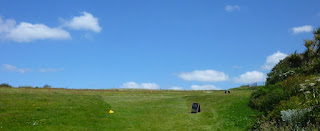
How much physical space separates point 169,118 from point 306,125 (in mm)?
12746

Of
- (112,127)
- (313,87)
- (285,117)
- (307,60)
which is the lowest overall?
(112,127)

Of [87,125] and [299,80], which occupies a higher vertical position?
[299,80]

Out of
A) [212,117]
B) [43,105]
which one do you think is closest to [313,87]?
[212,117]

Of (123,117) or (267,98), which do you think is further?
(123,117)

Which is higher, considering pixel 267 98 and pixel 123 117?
pixel 267 98

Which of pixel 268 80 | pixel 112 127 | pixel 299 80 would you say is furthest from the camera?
pixel 268 80

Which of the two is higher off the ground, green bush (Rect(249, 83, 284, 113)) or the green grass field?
green bush (Rect(249, 83, 284, 113))

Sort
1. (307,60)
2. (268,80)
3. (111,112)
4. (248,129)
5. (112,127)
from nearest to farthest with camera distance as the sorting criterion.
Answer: (248,129), (112,127), (111,112), (307,60), (268,80)

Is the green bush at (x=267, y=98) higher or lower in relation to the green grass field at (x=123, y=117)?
higher

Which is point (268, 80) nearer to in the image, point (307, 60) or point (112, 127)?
point (307, 60)

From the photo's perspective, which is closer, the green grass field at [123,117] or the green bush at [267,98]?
the green grass field at [123,117]

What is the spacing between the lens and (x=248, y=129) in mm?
22094

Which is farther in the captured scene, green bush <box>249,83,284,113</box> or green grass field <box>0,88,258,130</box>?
green bush <box>249,83,284,113</box>

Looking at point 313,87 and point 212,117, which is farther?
point 212,117
